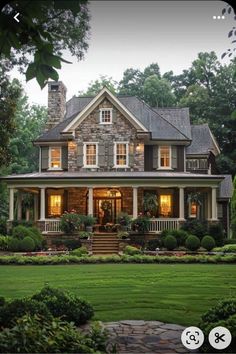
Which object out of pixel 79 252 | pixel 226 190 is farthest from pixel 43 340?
pixel 226 190

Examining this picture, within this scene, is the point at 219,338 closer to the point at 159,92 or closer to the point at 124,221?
the point at 124,221

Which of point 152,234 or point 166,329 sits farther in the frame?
point 152,234

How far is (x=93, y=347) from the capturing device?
167 inches

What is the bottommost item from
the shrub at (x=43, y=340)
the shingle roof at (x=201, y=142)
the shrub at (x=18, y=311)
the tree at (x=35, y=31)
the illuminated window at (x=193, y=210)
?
the shrub at (x=18, y=311)

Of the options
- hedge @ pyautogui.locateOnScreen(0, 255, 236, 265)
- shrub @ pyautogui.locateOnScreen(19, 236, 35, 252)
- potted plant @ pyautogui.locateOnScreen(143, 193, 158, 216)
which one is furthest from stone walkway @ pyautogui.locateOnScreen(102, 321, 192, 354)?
potted plant @ pyautogui.locateOnScreen(143, 193, 158, 216)

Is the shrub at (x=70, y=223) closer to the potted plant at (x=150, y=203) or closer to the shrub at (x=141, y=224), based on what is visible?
the shrub at (x=141, y=224)

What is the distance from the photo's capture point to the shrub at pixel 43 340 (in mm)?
3588

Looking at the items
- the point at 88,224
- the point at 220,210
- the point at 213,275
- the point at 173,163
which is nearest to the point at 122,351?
the point at 213,275

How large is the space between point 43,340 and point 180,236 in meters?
19.6

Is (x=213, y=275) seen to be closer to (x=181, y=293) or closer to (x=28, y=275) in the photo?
(x=181, y=293)

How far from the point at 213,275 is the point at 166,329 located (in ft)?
24.9

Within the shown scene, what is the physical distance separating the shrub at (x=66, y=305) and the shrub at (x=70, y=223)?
55.6 ft

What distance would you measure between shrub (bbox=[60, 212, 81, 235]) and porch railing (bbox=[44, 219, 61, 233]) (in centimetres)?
92

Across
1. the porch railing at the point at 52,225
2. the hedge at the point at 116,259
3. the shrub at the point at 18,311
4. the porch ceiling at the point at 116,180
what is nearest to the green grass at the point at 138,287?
the hedge at the point at 116,259
